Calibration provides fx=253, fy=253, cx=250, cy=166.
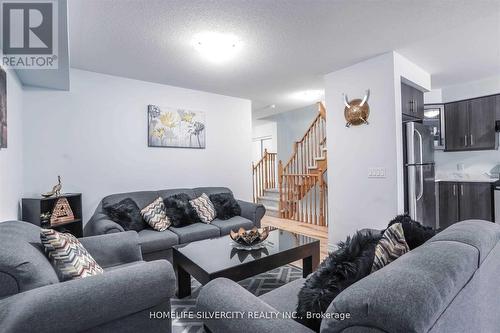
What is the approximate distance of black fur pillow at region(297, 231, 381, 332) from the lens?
90cm

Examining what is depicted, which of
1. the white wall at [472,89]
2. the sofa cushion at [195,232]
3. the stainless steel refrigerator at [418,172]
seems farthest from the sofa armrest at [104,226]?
the white wall at [472,89]

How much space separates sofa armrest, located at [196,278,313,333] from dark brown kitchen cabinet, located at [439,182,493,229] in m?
4.26

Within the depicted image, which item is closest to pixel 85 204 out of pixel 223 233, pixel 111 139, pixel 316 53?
pixel 111 139

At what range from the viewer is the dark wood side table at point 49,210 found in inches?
101

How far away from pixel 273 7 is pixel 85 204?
312cm

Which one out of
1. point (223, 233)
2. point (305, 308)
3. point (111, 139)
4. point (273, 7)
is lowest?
point (223, 233)

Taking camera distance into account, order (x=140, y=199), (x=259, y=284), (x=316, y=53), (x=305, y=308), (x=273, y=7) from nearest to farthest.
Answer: (x=305, y=308)
(x=273, y=7)
(x=259, y=284)
(x=316, y=53)
(x=140, y=199)

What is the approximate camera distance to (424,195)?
3.18m

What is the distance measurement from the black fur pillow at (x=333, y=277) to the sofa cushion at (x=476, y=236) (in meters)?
0.34

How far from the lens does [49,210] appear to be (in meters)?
2.76

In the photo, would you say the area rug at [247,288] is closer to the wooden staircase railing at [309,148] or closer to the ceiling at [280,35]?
the ceiling at [280,35]

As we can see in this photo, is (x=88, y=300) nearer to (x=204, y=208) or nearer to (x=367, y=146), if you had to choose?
(x=204, y=208)

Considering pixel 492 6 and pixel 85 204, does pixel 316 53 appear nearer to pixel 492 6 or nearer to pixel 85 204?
pixel 492 6

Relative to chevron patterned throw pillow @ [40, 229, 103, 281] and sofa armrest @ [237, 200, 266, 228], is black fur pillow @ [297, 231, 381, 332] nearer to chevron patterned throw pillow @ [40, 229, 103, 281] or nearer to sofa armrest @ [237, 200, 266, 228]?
chevron patterned throw pillow @ [40, 229, 103, 281]
